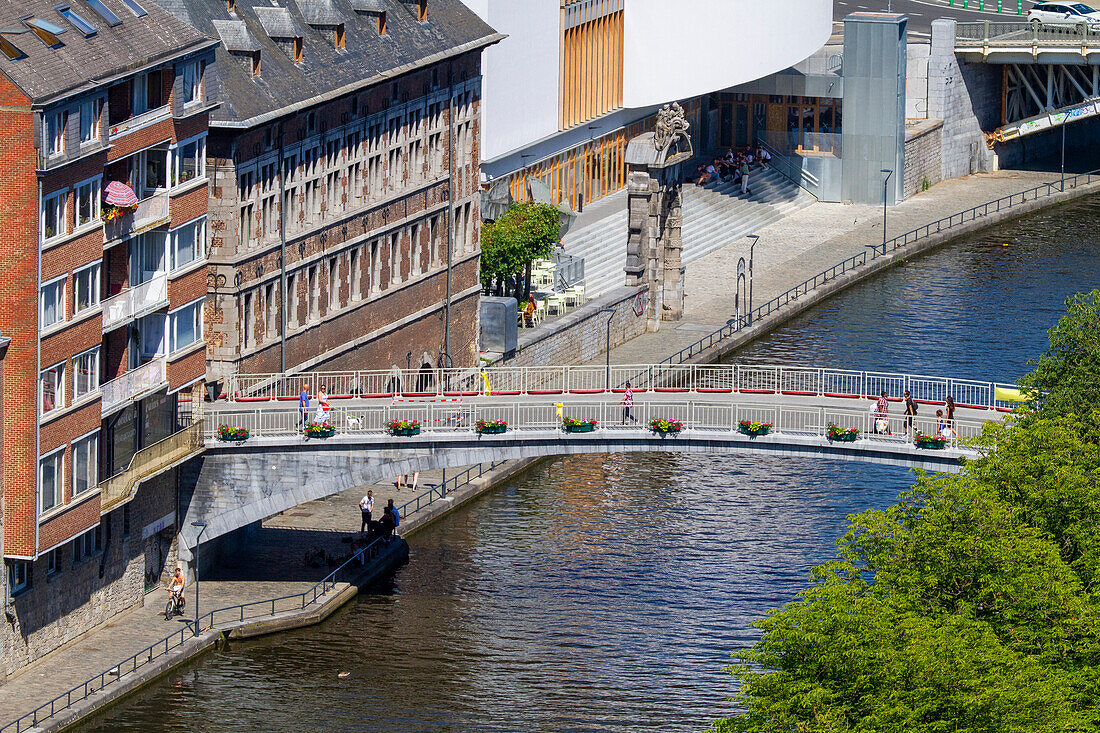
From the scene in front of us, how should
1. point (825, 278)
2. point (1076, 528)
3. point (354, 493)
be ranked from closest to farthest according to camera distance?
1. point (1076, 528)
2. point (354, 493)
3. point (825, 278)

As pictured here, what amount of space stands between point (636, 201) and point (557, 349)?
11.6 meters

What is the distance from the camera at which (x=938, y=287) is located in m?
155

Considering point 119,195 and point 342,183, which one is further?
point 342,183

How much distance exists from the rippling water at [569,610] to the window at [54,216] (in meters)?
14.2

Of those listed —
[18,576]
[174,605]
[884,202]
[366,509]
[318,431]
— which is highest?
[884,202]

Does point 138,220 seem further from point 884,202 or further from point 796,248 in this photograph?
point 884,202

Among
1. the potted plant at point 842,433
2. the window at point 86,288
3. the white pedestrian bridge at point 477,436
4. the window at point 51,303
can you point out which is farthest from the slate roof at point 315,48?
the potted plant at point 842,433

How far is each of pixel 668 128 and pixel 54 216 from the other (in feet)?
177

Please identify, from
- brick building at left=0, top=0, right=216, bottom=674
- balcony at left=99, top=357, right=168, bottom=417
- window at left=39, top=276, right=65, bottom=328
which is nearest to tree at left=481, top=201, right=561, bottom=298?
brick building at left=0, top=0, right=216, bottom=674

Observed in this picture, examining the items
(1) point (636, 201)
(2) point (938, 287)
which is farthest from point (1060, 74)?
(1) point (636, 201)

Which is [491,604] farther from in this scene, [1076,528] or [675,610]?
[1076,528]

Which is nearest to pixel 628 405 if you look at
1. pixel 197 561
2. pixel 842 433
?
pixel 842 433

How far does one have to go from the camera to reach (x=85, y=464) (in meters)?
93.4

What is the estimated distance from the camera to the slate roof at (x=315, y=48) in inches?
4183
